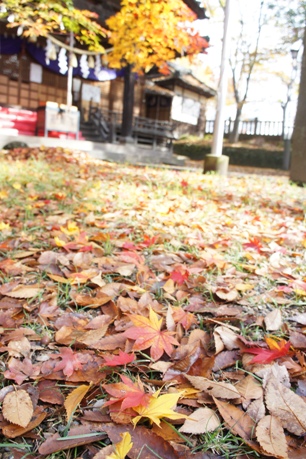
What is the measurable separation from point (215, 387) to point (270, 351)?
249 millimetres

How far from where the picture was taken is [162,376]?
1028 millimetres

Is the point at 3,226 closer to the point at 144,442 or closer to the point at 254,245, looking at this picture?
the point at 254,245

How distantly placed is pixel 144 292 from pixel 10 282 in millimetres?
608

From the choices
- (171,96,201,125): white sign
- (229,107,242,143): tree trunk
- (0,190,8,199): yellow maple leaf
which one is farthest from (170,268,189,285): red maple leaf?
(229,107,242,143): tree trunk

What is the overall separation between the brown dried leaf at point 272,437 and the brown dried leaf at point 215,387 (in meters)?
0.10

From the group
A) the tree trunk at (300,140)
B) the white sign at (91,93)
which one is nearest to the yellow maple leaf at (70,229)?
the tree trunk at (300,140)

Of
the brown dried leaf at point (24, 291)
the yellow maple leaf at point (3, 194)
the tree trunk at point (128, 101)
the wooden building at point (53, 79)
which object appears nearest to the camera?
the brown dried leaf at point (24, 291)

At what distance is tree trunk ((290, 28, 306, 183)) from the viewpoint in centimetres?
659

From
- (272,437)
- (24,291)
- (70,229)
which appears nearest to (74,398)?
(272,437)

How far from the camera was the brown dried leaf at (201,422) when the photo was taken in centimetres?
83

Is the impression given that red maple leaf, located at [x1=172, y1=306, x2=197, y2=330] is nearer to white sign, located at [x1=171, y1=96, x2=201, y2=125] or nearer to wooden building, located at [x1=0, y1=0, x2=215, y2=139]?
wooden building, located at [x1=0, y1=0, x2=215, y2=139]

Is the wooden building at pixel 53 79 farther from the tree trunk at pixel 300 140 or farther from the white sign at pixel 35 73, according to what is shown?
the tree trunk at pixel 300 140

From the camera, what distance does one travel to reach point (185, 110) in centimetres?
2128

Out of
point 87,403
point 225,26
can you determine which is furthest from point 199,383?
point 225,26
